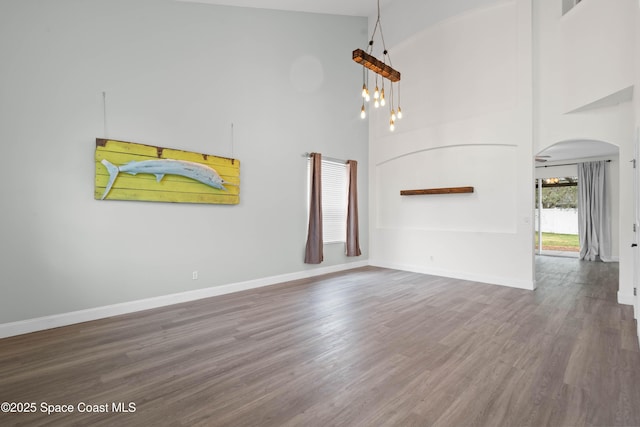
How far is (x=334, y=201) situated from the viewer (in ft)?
21.6

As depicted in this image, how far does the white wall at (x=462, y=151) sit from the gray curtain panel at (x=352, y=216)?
0.64 metres

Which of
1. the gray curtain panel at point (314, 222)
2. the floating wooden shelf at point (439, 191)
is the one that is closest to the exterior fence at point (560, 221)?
the floating wooden shelf at point (439, 191)

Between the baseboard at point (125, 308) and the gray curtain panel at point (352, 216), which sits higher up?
the gray curtain panel at point (352, 216)

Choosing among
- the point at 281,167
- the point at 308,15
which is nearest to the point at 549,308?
the point at 281,167

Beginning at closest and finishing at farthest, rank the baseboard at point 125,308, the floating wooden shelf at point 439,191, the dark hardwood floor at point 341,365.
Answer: the dark hardwood floor at point 341,365 < the baseboard at point 125,308 < the floating wooden shelf at point 439,191

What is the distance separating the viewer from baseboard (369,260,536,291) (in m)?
5.00

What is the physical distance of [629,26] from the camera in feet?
12.4

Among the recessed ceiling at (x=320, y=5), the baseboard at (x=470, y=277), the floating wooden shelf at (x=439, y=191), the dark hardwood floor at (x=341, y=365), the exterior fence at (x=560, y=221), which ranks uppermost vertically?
the recessed ceiling at (x=320, y=5)

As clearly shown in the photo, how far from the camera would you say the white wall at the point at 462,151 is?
201 inches

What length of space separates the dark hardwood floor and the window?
2.40 metres

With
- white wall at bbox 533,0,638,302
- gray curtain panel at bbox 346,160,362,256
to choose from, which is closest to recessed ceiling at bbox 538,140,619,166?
white wall at bbox 533,0,638,302

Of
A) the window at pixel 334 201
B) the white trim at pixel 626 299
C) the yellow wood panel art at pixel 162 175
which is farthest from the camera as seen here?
the window at pixel 334 201

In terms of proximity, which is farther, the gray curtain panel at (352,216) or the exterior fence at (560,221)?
the exterior fence at (560,221)

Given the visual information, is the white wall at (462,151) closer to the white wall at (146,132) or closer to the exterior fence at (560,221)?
the white wall at (146,132)
